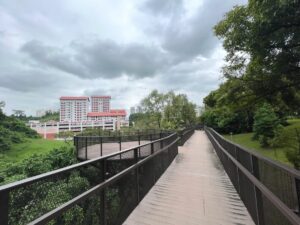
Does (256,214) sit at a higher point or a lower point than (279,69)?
lower

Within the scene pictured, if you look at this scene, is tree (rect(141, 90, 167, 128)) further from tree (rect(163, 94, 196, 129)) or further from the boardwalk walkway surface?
the boardwalk walkway surface

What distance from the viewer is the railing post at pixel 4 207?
1.69 m

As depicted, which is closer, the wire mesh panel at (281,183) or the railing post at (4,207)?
the railing post at (4,207)

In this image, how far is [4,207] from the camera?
172 centimetres

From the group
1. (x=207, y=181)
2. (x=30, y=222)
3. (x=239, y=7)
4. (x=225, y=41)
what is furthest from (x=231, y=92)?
(x=30, y=222)

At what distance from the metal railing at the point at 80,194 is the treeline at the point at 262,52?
21.5ft

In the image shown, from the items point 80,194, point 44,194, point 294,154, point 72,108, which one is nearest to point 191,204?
point 80,194

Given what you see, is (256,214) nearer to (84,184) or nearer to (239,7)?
(84,184)

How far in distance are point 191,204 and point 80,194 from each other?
2867 mm

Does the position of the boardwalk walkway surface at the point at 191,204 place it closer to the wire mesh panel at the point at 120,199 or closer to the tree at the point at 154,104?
the wire mesh panel at the point at 120,199

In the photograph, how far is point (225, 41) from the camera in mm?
13148

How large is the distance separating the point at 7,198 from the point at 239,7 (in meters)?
12.7

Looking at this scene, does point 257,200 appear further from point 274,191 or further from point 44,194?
point 44,194

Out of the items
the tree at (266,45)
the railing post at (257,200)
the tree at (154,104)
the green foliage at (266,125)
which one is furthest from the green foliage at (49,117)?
the railing post at (257,200)
